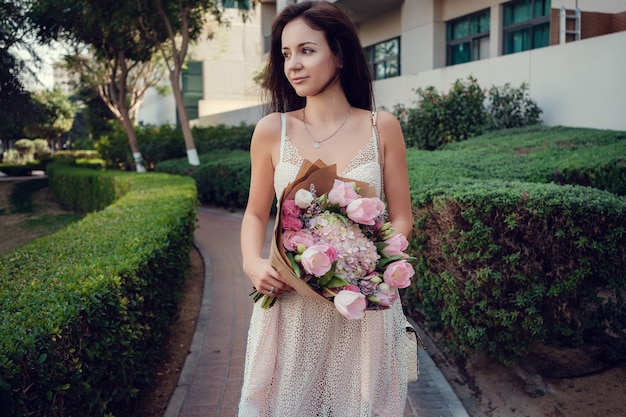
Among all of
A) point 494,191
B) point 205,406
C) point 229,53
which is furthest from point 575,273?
point 229,53

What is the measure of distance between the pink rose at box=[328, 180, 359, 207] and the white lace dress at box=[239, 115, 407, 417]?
31cm

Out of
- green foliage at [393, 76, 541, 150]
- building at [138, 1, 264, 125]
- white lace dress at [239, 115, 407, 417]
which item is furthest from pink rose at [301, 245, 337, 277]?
building at [138, 1, 264, 125]

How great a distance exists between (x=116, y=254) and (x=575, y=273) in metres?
2.97

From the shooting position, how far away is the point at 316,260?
6.10 feet

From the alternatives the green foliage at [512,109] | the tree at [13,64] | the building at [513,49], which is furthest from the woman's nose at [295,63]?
the tree at [13,64]

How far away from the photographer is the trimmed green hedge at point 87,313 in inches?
102

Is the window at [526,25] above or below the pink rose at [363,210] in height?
above

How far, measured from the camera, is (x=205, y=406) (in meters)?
4.38

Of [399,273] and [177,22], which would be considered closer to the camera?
[399,273]

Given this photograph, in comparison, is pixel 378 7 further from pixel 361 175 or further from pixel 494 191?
pixel 361 175

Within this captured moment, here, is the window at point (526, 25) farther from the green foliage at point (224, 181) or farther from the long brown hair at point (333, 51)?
the long brown hair at point (333, 51)

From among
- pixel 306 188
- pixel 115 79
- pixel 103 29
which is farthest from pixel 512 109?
pixel 115 79

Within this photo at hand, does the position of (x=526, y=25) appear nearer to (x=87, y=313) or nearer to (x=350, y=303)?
(x=87, y=313)

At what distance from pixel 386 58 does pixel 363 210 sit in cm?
1923
